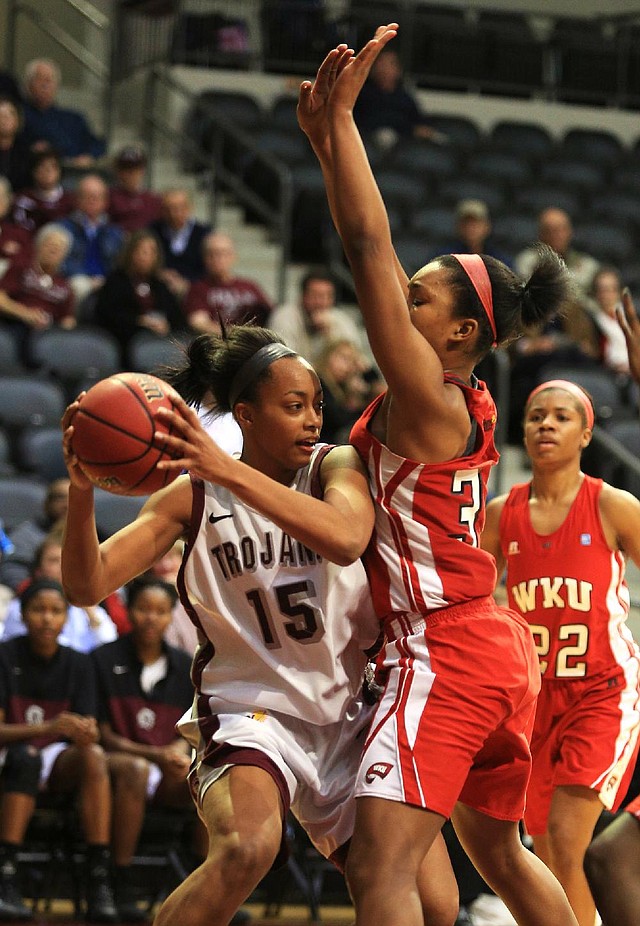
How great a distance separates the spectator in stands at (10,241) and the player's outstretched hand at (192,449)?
6819mm

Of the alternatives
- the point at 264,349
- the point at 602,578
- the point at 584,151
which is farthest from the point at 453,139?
the point at 264,349

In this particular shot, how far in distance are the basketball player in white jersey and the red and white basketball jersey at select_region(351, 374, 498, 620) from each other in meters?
0.08

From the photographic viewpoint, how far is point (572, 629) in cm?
500

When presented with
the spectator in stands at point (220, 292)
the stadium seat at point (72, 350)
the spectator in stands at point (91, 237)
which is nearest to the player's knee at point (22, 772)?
the stadium seat at point (72, 350)

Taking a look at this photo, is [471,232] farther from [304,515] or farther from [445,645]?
[304,515]

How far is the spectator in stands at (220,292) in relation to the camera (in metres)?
10.0

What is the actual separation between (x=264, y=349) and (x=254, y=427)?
0.20m

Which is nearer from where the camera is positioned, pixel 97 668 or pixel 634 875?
pixel 634 875

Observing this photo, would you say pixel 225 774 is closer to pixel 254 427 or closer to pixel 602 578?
pixel 254 427

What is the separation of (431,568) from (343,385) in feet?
18.0

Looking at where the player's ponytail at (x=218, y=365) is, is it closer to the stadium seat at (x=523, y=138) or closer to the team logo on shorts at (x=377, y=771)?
the team logo on shorts at (x=377, y=771)

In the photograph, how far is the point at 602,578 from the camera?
5062 millimetres

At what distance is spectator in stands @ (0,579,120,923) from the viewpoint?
21.2 feet

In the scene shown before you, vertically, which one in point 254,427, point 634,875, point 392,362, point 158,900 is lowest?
point 158,900
